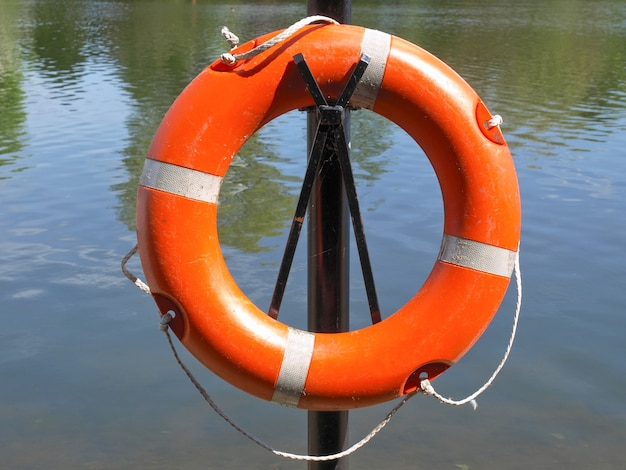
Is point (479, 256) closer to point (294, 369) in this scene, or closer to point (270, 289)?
point (294, 369)

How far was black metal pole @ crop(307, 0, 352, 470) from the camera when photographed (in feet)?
6.87

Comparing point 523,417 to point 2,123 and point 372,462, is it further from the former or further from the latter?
point 2,123

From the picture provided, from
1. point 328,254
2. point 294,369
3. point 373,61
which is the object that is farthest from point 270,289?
point 373,61

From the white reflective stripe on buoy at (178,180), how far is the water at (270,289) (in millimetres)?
1258

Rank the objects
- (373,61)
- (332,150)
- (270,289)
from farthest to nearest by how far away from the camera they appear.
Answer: (270,289) < (332,150) < (373,61)

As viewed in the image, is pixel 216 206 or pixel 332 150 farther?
pixel 332 150

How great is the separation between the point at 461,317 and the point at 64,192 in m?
4.19

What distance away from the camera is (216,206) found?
197 centimetres

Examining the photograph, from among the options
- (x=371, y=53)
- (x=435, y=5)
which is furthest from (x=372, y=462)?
(x=435, y=5)

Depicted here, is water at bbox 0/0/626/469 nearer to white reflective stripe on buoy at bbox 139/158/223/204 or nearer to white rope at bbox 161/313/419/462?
white rope at bbox 161/313/419/462

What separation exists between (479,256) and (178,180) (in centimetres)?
67

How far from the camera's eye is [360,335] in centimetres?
201

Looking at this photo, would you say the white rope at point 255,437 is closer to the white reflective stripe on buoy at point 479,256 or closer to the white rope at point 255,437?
the white rope at point 255,437

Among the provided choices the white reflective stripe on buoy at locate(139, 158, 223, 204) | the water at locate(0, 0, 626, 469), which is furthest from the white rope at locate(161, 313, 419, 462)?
the water at locate(0, 0, 626, 469)
